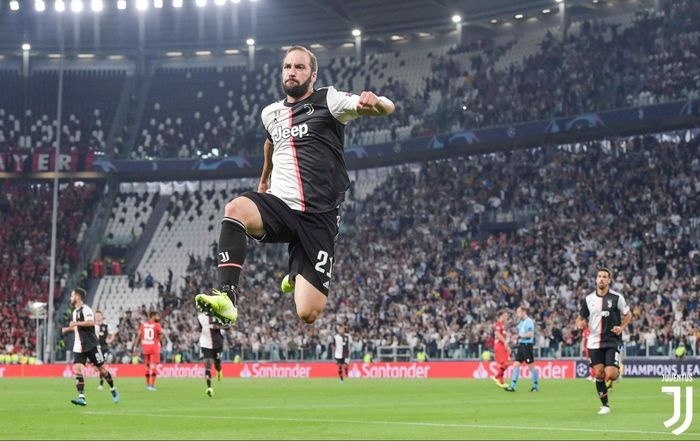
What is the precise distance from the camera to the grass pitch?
16578 mm

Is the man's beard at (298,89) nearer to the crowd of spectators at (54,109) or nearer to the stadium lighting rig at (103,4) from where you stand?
the stadium lighting rig at (103,4)

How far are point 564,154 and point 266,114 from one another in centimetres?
4385

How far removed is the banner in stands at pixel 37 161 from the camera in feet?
214

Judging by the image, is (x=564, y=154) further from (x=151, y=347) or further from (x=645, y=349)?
(x=151, y=347)

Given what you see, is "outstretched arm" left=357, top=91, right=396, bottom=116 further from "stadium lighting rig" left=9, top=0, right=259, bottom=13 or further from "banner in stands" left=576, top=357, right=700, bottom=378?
"stadium lighting rig" left=9, top=0, right=259, bottom=13

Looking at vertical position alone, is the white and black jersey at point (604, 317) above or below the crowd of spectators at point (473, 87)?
below

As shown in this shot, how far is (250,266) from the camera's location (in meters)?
57.5

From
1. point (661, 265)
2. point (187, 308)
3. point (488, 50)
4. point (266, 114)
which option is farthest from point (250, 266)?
point (266, 114)

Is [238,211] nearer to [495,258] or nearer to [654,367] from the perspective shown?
[654,367]

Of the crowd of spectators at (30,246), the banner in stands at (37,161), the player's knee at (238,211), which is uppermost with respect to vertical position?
the banner in stands at (37,161)

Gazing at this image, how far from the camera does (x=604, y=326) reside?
2036cm

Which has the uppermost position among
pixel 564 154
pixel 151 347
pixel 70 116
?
pixel 70 116

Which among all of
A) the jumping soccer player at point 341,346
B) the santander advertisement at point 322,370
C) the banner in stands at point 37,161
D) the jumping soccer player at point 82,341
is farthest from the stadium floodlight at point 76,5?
the jumping soccer player at point 82,341

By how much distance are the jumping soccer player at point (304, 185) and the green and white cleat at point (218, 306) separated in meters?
0.30
